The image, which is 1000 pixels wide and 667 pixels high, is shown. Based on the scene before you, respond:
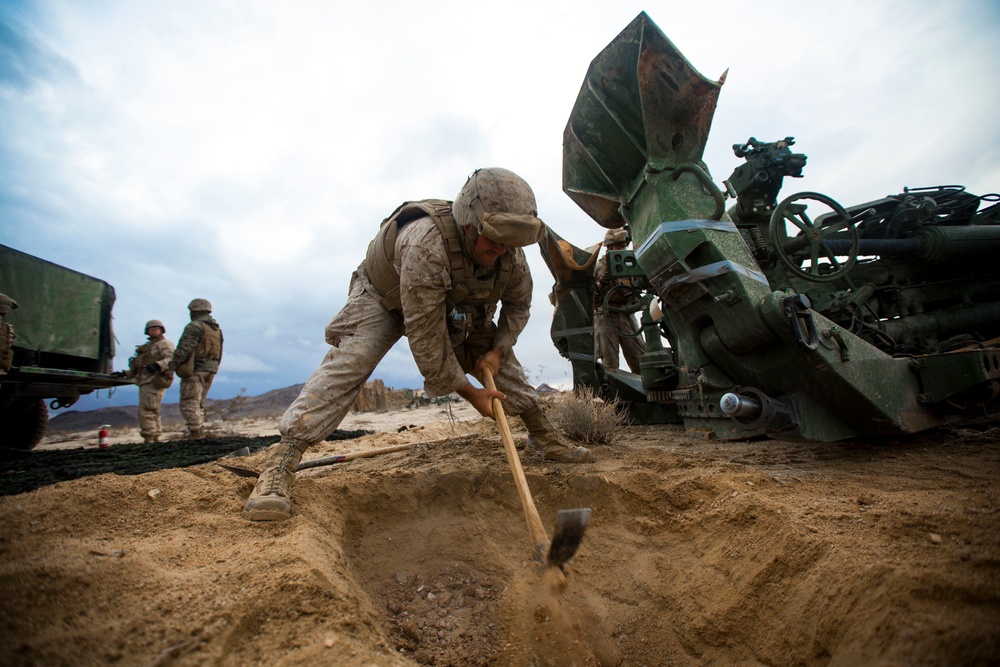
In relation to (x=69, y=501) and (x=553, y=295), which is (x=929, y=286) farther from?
(x=69, y=501)

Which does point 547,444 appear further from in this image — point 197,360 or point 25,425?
point 25,425

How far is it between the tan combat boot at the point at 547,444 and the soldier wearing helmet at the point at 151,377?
6323mm

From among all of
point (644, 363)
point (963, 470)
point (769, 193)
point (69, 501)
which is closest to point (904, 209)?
point (769, 193)

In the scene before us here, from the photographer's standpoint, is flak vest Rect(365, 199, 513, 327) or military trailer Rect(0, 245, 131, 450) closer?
flak vest Rect(365, 199, 513, 327)

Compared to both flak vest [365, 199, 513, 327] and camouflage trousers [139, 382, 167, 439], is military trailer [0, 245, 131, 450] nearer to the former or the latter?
camouflage trousers [139, 382, 167, 439]

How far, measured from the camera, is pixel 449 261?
2467 mm

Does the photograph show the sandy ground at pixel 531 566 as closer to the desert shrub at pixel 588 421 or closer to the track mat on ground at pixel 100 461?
the desert shrub at pixel 588 421

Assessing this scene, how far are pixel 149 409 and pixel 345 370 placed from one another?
6.44m

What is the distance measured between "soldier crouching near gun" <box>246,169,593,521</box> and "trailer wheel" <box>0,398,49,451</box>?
6.58m

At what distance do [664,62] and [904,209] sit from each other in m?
2.84

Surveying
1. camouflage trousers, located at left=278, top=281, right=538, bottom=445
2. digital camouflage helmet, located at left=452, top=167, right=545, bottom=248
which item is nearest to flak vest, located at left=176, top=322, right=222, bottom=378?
camouflage trousers, located at left=278, top=281, right=538, bottom=445

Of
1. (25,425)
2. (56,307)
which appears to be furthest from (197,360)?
(25,425)

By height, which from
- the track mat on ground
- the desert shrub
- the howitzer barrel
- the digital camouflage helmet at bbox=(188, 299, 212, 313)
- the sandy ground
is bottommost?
the sandy ground

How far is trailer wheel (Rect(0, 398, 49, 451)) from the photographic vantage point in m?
6.29
